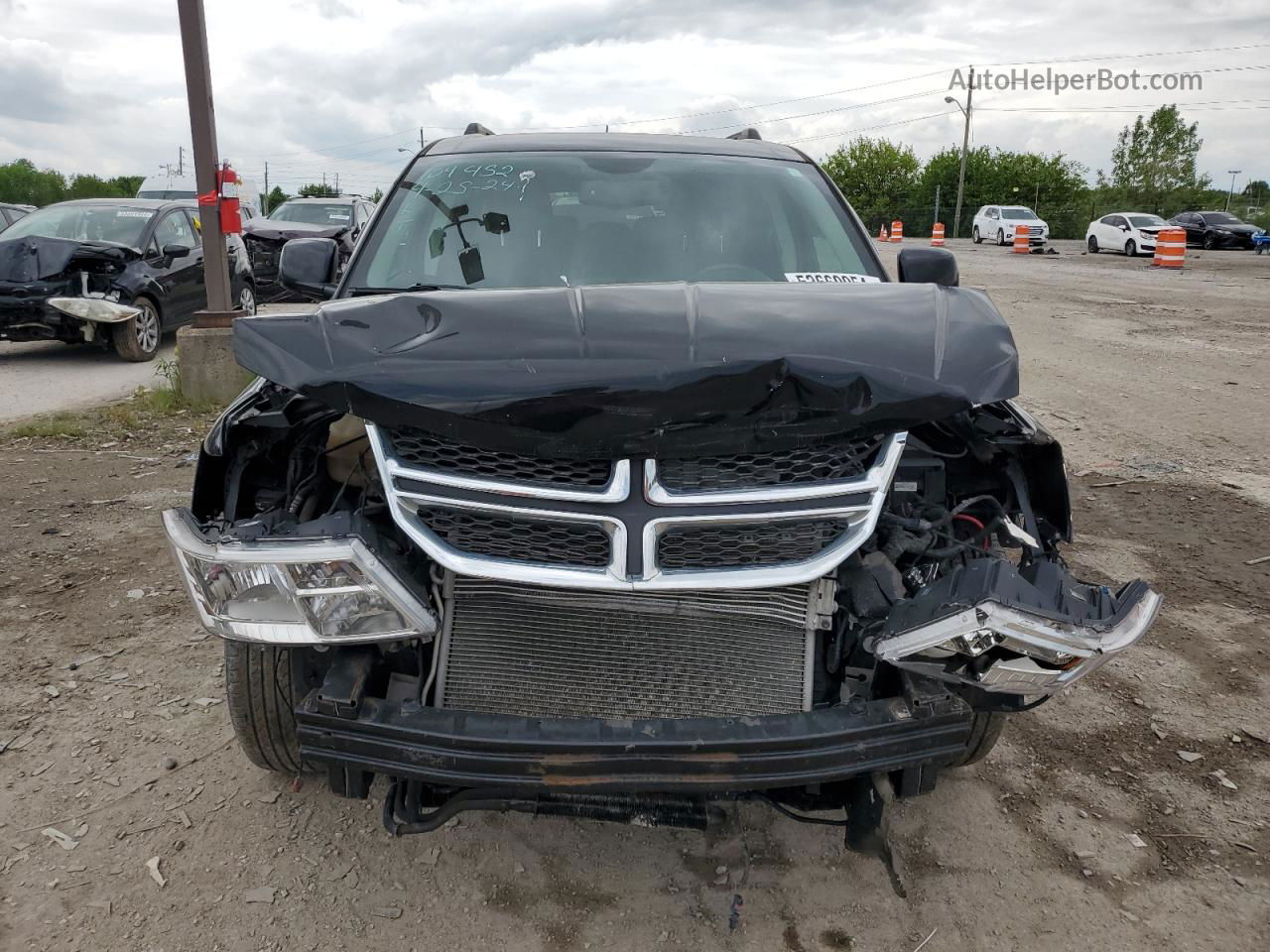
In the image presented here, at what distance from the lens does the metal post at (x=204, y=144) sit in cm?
715

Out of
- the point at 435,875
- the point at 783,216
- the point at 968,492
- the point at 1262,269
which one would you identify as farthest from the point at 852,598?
the point at 1262,269

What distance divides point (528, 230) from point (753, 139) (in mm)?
1348

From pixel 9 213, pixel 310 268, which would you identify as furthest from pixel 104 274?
pixel 9 213

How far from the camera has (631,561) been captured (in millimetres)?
2016

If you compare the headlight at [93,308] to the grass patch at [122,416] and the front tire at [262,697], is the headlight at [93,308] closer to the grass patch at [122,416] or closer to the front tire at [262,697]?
the grass patch at [122,416]

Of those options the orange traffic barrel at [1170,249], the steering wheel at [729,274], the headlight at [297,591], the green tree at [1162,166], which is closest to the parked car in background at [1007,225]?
the orange traffic barrel at [1170,249]

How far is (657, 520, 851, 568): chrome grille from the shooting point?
81.9 inches

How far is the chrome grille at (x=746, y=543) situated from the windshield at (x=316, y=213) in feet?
49.7

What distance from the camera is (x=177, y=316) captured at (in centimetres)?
1034

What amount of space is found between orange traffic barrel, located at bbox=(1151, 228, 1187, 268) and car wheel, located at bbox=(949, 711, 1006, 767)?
960 inches

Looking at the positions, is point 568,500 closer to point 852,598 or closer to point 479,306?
point 479,306

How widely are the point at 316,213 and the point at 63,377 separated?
8.02m

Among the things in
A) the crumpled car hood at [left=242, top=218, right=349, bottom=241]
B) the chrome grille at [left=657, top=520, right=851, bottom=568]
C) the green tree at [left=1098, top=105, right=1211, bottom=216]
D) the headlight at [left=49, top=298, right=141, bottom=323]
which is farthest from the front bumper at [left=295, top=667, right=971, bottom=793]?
the green tree at [left=1098, top=105, right=1211, bottom=216]

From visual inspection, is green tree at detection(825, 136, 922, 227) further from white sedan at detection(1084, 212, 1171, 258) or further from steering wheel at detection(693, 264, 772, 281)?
steering wheel at detection(693, 264, 772, 281)
